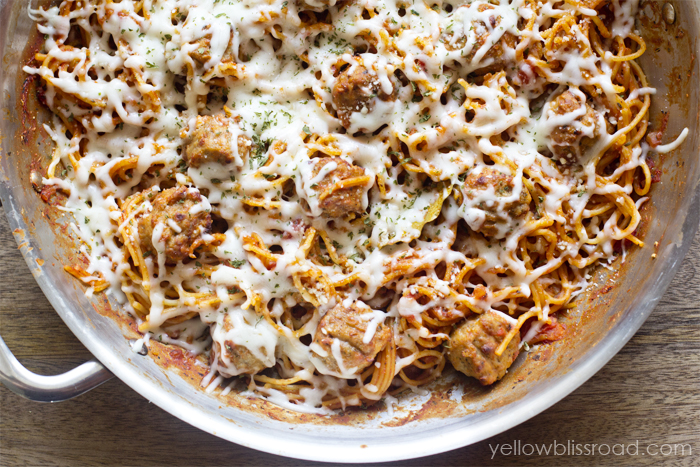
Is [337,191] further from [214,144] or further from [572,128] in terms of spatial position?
[572,128]

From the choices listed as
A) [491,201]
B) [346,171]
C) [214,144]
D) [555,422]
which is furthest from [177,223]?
[555,422]

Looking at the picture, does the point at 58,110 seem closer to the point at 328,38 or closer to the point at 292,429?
the point at 328,38

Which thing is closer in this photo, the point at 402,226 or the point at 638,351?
the point at 402,226

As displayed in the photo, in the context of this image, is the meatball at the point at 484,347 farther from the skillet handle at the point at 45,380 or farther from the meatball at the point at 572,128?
the skillet handle at the point at 45,380

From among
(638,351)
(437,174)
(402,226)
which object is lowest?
(638,351)

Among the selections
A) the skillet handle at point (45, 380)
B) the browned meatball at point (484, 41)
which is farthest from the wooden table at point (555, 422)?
the browned meatball at point (484, 41)

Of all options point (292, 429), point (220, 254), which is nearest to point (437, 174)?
point (220, 254)
